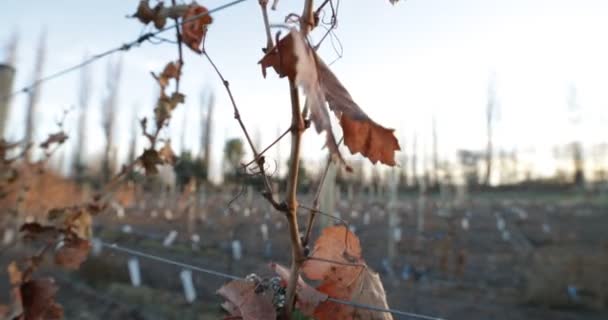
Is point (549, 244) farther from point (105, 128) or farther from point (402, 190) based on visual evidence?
point (105, 128)

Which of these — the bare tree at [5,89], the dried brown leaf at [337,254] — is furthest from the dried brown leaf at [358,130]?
the bare tree at [5,89]

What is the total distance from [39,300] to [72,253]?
0.65ft

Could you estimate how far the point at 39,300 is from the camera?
4.33 ft

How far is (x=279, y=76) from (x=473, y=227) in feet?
51.2

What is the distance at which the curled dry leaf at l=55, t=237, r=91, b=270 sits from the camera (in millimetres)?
1468

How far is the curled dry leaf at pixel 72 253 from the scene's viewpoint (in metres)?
1.47

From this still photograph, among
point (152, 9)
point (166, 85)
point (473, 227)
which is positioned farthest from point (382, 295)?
point (473, 227)

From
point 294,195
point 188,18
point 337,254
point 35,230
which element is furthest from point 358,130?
point 35,230

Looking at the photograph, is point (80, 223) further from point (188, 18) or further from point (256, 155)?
point (256, 155)

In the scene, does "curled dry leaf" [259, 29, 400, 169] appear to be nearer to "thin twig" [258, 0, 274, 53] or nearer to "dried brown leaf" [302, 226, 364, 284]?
"thin twig" [258, 0, 274, 53]

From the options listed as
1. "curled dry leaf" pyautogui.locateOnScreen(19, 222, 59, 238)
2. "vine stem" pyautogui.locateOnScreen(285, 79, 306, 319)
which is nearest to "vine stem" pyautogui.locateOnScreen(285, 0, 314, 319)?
"vine stem" pyautogui.locateOnScreen(285, 79, 306, 319)

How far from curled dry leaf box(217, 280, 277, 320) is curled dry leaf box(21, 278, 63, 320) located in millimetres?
858

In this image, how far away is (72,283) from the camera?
7527 mm

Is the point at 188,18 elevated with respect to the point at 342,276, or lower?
elevated
